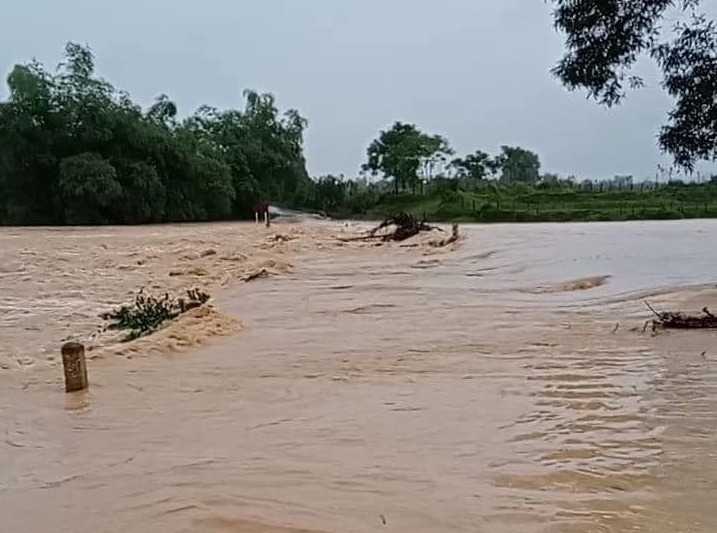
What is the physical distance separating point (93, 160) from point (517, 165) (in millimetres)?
39751

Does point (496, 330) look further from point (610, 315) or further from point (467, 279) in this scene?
point (467, 279)

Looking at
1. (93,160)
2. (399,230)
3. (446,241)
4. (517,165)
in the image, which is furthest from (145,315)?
(517,165)

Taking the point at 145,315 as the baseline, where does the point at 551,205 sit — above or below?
above

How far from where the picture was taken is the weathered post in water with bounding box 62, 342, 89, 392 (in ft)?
23.1

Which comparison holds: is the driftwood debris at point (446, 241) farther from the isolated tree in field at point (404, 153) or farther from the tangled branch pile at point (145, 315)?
the isolated tree in field at point (404, 153)

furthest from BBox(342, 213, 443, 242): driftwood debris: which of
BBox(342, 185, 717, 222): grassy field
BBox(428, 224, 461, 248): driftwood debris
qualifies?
BBox(342, 185, 717, 222): grassy field

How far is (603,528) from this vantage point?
12.2ft

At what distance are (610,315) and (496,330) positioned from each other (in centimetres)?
182

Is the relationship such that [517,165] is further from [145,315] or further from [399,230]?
[145,315]

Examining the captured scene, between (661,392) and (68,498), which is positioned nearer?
(68,498)

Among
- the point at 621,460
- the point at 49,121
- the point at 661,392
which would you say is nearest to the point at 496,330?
the point at 661,392

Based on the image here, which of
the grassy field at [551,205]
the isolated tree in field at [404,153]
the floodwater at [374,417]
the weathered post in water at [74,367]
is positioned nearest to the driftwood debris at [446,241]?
the floodwater at [374,417]

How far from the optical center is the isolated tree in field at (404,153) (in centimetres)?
5606

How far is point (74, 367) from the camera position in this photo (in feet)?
23.3
